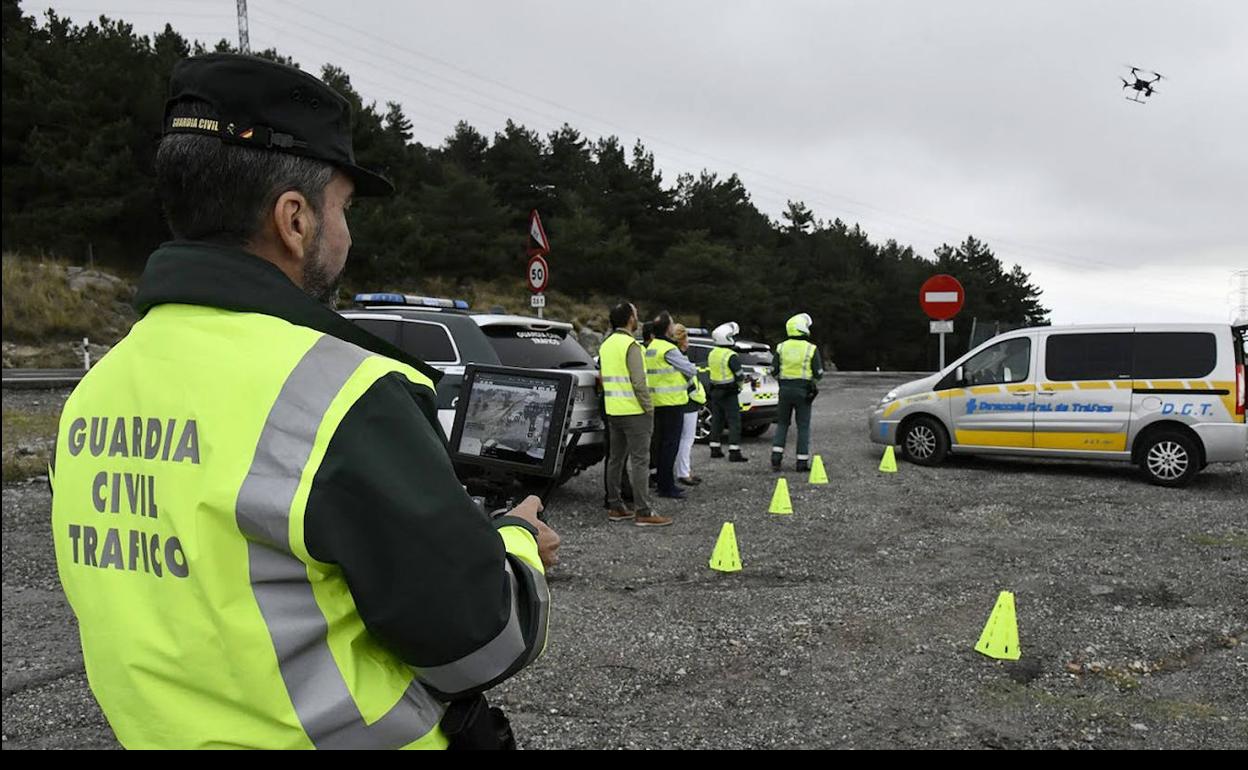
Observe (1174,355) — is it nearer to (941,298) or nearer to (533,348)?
(941,298)

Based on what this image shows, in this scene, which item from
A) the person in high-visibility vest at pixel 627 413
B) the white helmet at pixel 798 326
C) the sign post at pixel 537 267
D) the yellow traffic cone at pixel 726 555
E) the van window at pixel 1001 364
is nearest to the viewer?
the yellow traffic cone at pixel 726 555

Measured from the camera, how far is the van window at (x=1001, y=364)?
11.1 metres

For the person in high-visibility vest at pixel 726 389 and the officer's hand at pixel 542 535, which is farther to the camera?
the person in high-visibility vest at pixel 726 389

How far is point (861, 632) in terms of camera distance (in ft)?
17.1

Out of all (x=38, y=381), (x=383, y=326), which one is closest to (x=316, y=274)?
(x=383, y=326)

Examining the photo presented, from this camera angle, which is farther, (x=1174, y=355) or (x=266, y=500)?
(x=1174, y=355)

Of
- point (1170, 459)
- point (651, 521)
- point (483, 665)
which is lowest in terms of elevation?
point (651, 521)

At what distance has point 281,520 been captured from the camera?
3.96ft

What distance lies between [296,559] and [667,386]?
792 cm

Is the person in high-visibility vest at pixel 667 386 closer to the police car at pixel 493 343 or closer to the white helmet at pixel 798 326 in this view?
the police car at pixel 493 343

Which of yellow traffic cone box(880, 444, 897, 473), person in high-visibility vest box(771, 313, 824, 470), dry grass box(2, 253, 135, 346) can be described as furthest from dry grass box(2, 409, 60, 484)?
dry grass box(2, 253, 135, 346)

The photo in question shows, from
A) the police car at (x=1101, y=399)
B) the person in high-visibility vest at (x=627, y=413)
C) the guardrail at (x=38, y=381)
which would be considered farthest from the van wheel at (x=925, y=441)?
the guardrail at (x=38, y=381)

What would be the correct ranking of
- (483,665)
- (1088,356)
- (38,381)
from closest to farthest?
(483,665) < (1088,356) < (38,381)

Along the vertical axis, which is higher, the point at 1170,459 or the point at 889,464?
the point at 1170,459
